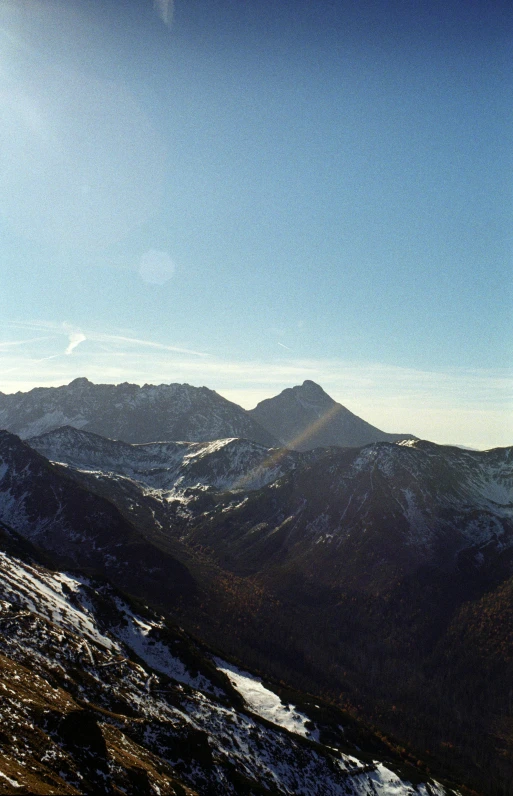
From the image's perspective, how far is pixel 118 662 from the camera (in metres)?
91.7

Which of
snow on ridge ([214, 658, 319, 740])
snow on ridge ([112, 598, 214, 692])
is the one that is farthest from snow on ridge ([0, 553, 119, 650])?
snow on ridge ([214, 658, 319, 740])

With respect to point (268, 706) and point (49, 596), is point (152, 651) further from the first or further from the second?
point (268, 706)

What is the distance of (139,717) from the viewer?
72000mm

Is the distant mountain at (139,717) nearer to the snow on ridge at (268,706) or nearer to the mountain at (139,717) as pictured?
the mountain at (139,717)

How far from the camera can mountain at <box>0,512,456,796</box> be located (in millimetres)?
43344

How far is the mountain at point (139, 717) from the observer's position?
4334 cm

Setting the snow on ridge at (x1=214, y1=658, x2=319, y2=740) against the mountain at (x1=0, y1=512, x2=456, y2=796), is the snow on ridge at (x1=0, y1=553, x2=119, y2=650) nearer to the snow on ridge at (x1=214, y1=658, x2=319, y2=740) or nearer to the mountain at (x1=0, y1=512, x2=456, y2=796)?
the mountain at (x1=0, y1=512, x2=456, y2=796)

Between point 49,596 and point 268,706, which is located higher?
point 49,596

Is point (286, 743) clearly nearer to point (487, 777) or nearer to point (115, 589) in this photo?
point (115, 589)

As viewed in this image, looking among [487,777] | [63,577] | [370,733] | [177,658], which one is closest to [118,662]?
[177,658]

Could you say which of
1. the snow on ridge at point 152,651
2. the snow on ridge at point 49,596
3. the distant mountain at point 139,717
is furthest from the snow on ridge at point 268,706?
the snow on ridge at point 49,596

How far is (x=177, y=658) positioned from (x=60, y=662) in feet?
160

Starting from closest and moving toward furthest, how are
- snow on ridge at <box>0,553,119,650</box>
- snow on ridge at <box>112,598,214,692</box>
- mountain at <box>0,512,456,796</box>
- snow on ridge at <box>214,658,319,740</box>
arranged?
1. mountain at <box>0,512,456,796</box>
2. snow on ridge at <box>0,553,119,650</box>
3. snow on ridge at <box>214,658,319,740</box>
4. snow on ridge at <box>112,598,214,692</box>

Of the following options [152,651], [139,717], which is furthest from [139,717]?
[152,651]
